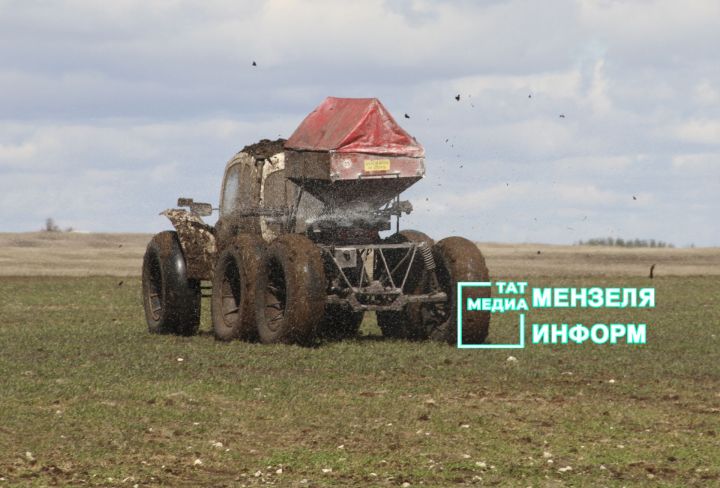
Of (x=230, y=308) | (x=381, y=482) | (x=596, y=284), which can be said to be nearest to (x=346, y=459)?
(x=381, y=482)

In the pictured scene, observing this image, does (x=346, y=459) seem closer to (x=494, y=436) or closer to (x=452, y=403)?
(x=494, y=436)

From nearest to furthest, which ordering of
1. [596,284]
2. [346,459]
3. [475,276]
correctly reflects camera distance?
[346,459] → [475,276] → [596,284]

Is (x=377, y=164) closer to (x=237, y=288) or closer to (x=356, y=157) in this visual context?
(x=356, y=157)

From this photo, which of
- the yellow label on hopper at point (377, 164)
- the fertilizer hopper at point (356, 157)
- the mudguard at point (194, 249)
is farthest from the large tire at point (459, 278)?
the mudguard at point (194, 249)

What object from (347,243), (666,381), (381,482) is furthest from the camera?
(347,243)

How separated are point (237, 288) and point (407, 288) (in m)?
3.07

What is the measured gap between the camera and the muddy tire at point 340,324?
22.8 m

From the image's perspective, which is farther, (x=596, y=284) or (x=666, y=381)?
→ (x=596, y=284)

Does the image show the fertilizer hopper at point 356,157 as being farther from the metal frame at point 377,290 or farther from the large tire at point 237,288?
the large tire at point 237,288

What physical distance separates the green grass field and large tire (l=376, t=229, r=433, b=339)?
921 millimetres

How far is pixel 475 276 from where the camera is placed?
65.7ft

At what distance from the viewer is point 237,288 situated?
22.3 meters

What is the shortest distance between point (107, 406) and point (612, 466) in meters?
6.08

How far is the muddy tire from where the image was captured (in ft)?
74.9
